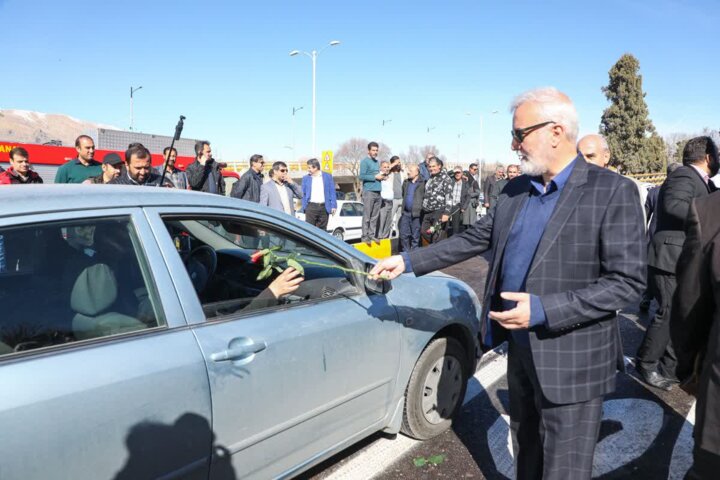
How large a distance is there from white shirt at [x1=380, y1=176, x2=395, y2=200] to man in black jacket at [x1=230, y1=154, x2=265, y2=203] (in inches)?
118

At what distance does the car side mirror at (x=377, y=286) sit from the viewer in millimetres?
2752

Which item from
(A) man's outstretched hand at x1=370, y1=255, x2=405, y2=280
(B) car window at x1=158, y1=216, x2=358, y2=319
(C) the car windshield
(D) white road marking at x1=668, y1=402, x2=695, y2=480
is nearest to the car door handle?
(B) car window at x1=158, y1=216, x2=358, y2=319

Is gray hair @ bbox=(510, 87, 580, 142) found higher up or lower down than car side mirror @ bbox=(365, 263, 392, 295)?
higher up

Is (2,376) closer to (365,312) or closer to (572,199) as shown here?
(365,312)

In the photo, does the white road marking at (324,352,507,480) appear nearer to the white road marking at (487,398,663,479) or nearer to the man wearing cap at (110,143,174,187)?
the white road marking at (487,398,663,479)

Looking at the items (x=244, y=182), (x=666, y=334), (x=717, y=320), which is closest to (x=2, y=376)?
(x=717, y=320)

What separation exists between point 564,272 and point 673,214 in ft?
8.29

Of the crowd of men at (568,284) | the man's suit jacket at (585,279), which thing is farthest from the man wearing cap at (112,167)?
the man's suit jacket at (585,279)

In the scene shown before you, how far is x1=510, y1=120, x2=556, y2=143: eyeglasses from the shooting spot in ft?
6.76

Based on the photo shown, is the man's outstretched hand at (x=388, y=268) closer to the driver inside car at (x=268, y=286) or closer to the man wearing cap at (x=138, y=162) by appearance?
the driver inside car at (x=268, y=286)

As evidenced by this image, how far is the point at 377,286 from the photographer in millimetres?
2787

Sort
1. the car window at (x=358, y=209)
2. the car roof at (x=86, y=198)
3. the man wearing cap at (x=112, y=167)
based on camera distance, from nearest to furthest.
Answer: the car roof at (x=86, y=198), the man wearing cap at (x=112, y=167), the car window at (x=358, y=209)

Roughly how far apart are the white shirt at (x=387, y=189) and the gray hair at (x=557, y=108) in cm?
Answer: 881

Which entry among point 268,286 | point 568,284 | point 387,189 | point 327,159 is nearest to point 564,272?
point 568,284
